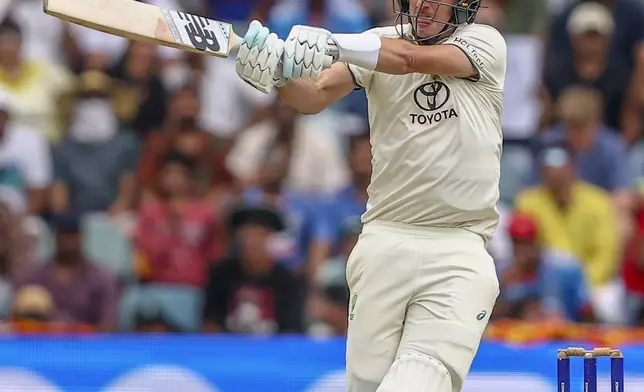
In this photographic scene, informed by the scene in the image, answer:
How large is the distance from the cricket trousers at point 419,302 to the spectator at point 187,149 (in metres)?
4.12

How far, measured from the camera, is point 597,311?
817 centimetres

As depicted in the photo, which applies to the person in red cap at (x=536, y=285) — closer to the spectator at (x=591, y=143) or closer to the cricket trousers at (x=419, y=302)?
the spectator at (x=591, y=143)

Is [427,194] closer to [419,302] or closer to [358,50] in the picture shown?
[419,302]

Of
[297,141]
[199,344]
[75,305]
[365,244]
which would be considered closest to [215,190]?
[297,141]

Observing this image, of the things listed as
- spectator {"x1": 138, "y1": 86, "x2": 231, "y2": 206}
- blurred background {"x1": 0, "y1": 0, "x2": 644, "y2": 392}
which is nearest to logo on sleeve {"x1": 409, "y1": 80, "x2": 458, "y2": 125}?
blurred background {"x1": 0, "y1": 0, "x2": 644, "y2": 392}

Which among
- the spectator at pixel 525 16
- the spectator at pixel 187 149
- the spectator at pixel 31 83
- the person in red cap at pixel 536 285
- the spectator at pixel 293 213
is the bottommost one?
the person in red cap at pixel 536 285

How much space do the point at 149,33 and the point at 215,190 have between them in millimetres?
4516

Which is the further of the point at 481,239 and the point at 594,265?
the point at 594,265

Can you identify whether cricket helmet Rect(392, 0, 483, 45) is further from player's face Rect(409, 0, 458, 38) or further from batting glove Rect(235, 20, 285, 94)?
batting glove Rect(235, 20, 285, 94)

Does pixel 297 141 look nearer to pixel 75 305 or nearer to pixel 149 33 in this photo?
pixel 75 305

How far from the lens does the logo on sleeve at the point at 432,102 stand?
4680mm

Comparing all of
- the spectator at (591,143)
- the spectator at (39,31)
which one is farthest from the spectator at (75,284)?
the spectator at (591,143)

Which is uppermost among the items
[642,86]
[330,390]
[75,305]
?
[642,86]

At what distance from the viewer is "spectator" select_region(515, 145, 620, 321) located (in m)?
8.48
